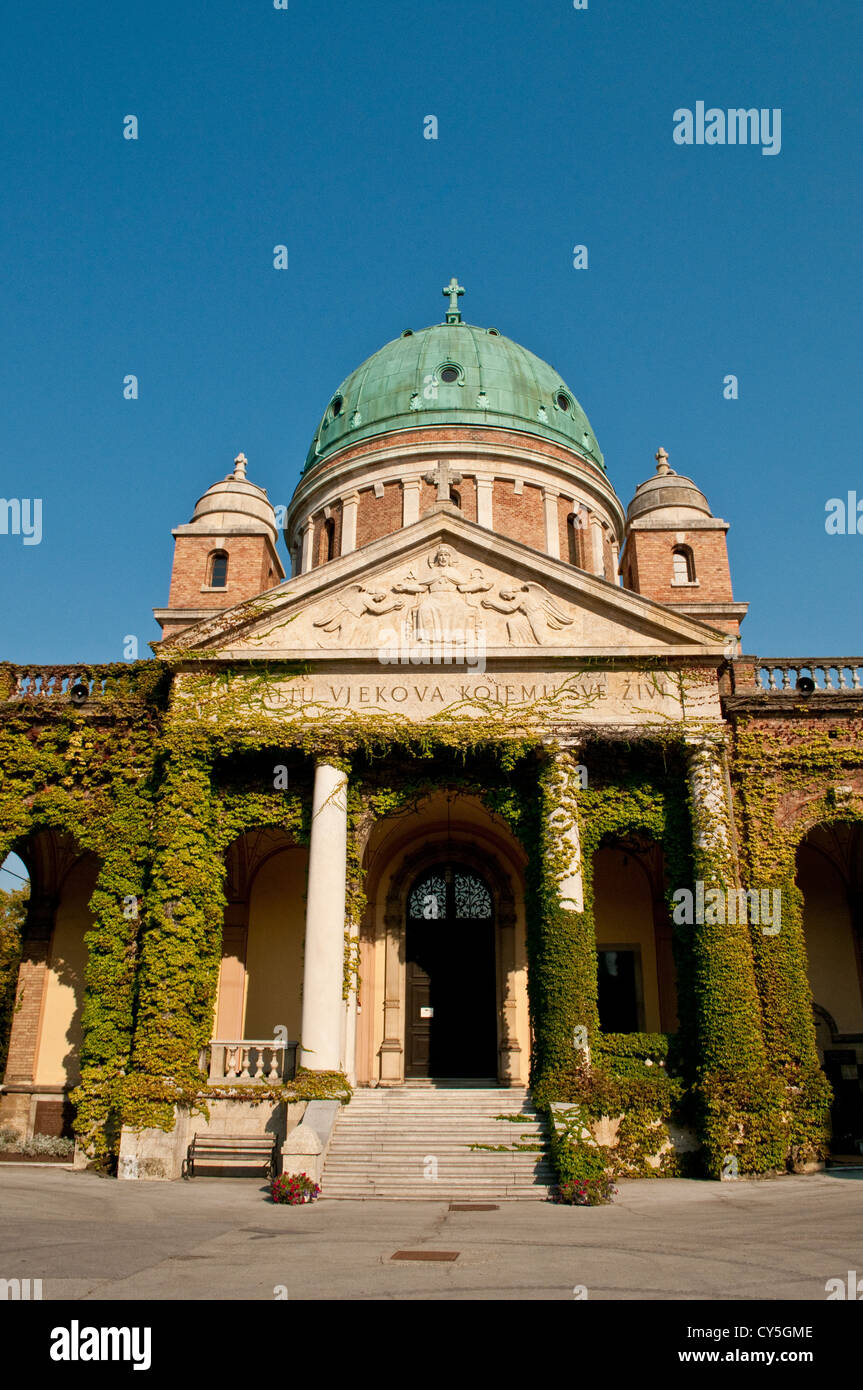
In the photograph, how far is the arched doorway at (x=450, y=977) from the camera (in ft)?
75.7

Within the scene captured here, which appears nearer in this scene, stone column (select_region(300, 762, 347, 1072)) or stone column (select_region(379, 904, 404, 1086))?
stone column (select_region(300, 762, 347, 1072))

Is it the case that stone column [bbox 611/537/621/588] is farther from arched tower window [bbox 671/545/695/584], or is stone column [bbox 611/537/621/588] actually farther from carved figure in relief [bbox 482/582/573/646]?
carved figure in relief [bbox 482/582/573/646]

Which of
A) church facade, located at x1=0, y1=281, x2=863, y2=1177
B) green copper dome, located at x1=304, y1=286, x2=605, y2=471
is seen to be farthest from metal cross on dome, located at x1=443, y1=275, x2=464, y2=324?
church facade, located at x1=0, y1=281, x2=863, y2=1177

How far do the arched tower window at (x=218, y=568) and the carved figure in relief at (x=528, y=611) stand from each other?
7.88 metres

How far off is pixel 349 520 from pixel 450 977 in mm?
14601

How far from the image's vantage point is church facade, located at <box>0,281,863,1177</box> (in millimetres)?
18188

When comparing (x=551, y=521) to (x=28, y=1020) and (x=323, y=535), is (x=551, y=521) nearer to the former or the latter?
(x=323, y=535)

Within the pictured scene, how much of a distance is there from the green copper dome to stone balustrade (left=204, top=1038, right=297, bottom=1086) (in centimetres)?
1990

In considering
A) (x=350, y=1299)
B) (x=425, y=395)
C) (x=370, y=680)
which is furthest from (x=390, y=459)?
(x=350, y=1299)

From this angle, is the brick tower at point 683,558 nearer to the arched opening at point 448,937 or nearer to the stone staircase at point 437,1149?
the arched opening at point 448,937

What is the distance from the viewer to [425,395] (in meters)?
32.7

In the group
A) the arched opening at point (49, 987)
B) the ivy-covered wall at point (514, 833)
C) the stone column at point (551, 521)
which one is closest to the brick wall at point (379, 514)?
the stone column at point (551, 521)

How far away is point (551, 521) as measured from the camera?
30.9 m
